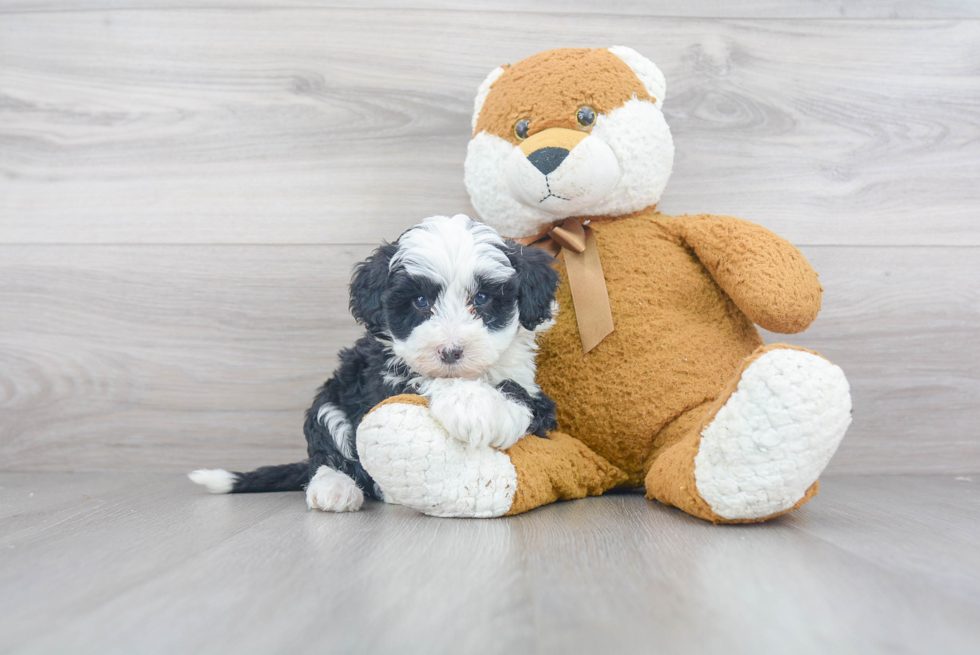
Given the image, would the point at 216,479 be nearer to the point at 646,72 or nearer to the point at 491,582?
the point at 491,582

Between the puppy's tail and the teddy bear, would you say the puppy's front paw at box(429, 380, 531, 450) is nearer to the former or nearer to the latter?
the teddy bear

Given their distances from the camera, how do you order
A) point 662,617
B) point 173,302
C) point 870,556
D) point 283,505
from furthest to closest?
point 173,302 < point 283,505 < point 870,556 < point 662,617

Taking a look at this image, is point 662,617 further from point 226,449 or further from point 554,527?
point 226,449

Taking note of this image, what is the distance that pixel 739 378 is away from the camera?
88cm

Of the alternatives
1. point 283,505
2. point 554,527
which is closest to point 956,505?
point 554,527

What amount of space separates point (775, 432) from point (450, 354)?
420mm

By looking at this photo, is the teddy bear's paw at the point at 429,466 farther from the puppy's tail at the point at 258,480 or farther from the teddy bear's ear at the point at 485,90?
the teddy bear's ear at the point at 485,90

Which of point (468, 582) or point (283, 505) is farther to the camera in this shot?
point (283, 505)

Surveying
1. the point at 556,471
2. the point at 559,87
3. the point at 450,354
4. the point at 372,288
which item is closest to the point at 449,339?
the point at 450,354

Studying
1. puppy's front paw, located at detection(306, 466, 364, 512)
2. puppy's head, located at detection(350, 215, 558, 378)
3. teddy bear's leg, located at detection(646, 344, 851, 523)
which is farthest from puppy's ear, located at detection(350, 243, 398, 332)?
teddy bear's leg, located at detection(646, 344, 851, 523)

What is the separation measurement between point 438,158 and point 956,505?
1166 millimetres

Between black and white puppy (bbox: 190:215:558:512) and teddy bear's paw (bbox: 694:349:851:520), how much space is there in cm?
29

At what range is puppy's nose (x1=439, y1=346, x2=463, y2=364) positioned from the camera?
3.07 ft

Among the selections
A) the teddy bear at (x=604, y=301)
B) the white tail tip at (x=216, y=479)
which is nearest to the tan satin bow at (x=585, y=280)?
the teddy bear at (x=604, y=301)
